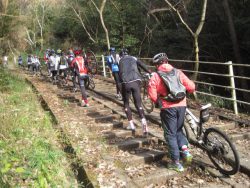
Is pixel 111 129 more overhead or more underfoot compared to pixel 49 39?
more underfoot

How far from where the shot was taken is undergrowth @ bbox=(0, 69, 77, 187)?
4.81 m

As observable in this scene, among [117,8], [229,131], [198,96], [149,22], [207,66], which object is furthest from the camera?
[117,8]

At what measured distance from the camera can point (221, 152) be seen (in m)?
5.51

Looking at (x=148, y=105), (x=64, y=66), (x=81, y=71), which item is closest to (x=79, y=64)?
(x=81, y=71)

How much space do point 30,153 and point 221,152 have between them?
3.23m

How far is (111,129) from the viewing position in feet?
28.2

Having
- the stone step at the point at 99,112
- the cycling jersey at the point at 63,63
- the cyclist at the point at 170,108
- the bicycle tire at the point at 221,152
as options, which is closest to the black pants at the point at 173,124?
the cyclist at the point at 170,108

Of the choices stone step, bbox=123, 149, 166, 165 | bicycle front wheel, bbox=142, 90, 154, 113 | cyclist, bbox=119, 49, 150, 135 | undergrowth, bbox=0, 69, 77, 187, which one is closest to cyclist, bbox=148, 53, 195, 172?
stone step, bbox=123, 149, 166, 165

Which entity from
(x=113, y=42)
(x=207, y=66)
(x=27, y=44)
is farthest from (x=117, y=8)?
(x=27, y=44)

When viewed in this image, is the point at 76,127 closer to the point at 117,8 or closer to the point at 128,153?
the point at 128,153

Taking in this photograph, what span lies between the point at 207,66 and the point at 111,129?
12.6 metres

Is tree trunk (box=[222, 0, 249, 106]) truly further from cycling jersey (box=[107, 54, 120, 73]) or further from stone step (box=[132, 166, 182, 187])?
stone step (box=[132, 166, 182, 187])

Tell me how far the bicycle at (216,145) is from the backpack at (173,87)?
464 mm

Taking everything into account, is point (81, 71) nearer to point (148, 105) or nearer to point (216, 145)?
point (148, 105)
